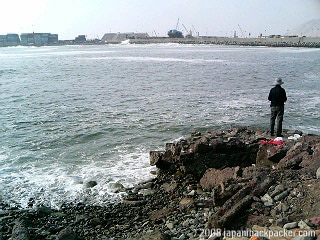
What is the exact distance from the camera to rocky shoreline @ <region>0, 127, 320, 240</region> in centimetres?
630

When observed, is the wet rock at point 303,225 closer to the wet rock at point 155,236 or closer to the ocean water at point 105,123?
the wet rock at point 155,236

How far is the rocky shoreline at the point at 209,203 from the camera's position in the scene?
20.7 feet

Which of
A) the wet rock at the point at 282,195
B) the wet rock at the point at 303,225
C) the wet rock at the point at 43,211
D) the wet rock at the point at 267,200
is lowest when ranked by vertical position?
the wet rock at the point at 43,211

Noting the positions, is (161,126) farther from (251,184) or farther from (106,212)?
(251,184)

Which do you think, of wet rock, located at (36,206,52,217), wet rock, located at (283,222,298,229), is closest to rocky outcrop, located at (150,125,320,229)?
wet rock, located at (283,222,298,229)

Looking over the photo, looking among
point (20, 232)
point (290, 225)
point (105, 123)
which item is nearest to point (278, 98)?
point (290, 225)

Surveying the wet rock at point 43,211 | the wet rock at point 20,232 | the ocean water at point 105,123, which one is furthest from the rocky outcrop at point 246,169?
the wet rock at point 20,232

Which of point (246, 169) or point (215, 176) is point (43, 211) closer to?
point (215, 176)

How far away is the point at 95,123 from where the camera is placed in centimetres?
1870

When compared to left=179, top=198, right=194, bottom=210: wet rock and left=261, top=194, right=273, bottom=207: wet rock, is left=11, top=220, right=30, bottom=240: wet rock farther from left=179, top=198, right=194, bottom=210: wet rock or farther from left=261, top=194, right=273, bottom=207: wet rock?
left=261, top=194, right=273, bottom=207: wet rock

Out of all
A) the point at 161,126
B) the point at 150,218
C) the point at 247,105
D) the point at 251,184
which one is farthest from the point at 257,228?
the point at 247,105

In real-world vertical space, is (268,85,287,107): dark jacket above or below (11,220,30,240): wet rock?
above

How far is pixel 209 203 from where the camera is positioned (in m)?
8.31

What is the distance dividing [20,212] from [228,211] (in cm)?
588
